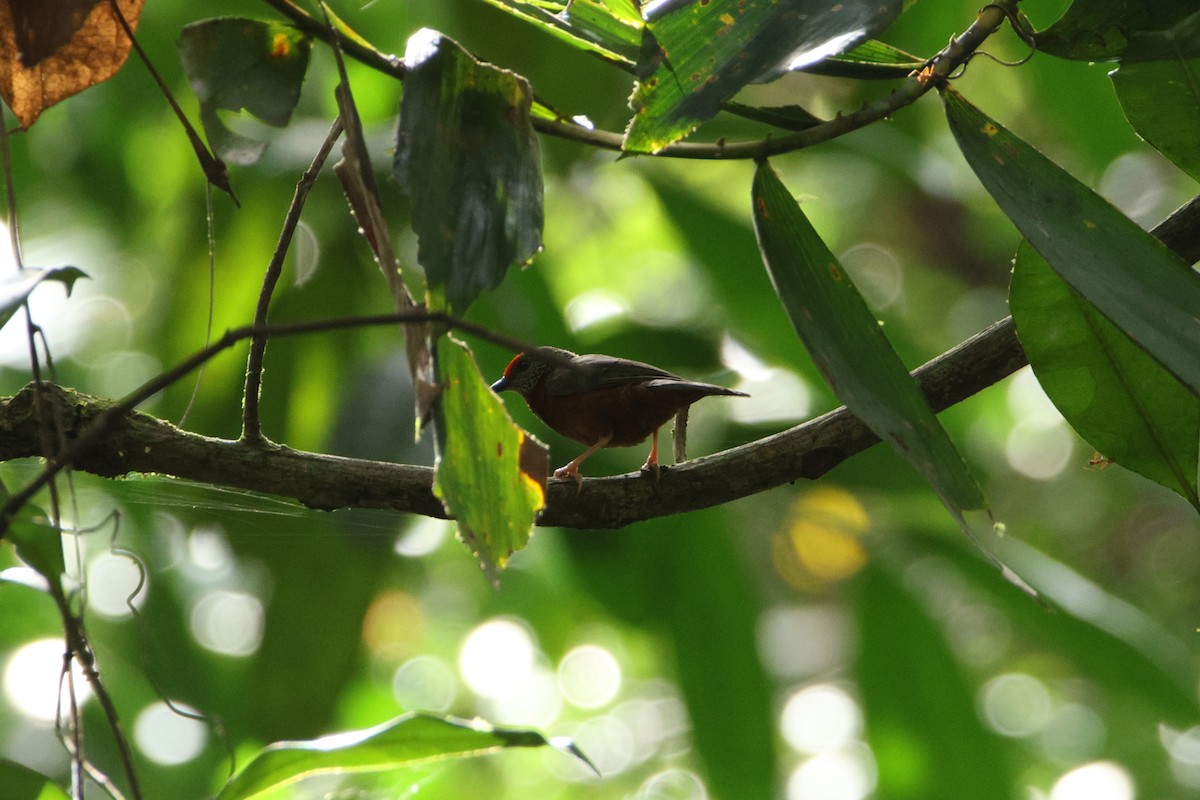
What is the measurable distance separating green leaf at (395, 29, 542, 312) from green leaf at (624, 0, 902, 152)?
0.45 feet

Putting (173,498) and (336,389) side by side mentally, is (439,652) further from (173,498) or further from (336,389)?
(173,498)

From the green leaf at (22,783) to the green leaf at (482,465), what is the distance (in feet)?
2.31

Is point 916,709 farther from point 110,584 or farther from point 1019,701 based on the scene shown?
point 1019,701

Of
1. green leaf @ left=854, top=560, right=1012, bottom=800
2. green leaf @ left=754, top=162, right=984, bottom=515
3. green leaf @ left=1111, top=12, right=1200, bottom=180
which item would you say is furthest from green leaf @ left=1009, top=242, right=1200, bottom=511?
green leaf @ left=854, top=560, right=1012, bottom=800

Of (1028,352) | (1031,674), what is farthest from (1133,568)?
(1028,352)

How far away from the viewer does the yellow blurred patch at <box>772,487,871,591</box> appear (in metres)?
3.05

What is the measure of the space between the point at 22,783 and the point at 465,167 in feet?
3.24

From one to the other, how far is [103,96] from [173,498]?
2.12 metres

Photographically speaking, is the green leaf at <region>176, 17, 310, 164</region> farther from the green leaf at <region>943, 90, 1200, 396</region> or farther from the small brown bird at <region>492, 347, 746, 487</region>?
the small brown bird at <region>492, 347, 746, 487</region>

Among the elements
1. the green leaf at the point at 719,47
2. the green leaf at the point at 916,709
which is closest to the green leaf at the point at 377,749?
the green leaf at the point at 719,47

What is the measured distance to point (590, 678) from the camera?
260 inches

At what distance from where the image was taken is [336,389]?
2965mm

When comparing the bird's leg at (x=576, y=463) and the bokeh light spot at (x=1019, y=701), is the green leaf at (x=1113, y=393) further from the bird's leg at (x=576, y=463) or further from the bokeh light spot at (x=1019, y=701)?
the bokeh light spot at (x=1019, y=701)

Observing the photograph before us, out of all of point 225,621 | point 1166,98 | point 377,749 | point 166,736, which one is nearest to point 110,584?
point 225,621
